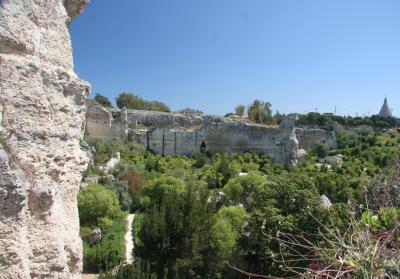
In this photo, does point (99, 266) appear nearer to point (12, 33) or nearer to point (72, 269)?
point (72, 269)

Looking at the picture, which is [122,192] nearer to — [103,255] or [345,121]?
[103,255]

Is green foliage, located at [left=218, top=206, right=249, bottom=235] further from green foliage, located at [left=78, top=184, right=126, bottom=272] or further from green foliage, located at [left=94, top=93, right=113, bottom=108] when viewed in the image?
green foliage, located at [left=94, top=93, right=113, bottom=108]

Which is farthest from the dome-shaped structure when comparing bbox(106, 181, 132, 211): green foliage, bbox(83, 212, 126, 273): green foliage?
bbox(83, 212, 126, 273): green foliage

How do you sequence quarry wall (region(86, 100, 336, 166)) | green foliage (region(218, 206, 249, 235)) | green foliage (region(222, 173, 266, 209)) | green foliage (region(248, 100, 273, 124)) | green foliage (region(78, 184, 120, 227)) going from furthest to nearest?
green foliage (region(248, 100, 273, 124)), quarry wall (region(86, 100, 336, 166)), green foliage (region(222, 173, 266, 209)), green foliage (region(78, 184, 120, 227)), green foliage (region(218, 206, 249, 235))

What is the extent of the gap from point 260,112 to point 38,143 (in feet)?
148

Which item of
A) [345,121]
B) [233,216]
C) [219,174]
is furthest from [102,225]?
[345,121]

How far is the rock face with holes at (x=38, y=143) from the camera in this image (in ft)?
11.4

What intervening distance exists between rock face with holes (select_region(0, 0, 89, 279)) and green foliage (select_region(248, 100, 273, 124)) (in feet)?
142

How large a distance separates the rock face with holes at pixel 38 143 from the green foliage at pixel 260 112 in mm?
43172

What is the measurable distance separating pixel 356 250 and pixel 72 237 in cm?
290

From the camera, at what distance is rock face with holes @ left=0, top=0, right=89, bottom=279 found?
11.4ft

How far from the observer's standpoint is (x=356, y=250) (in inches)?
110

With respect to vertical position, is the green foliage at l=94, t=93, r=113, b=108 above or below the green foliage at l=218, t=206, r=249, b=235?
above

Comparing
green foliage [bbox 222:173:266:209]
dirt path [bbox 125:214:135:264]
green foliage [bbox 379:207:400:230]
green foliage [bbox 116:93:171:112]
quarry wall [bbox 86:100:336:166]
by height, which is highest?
green foliage [bbox 116:93:171:112]
